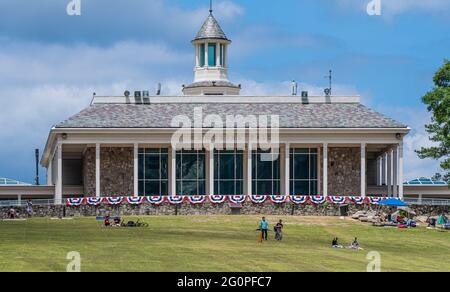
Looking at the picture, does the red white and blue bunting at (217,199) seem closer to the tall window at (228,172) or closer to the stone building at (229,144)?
the stone building at (229,144)

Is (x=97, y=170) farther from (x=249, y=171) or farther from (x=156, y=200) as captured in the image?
(x=249, y=171)

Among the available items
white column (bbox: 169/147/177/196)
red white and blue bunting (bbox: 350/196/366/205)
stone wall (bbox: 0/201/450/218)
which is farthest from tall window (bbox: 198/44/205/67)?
red white and blue bunting (bbox: 350/196/366/205)

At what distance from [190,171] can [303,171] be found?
29.2 ft

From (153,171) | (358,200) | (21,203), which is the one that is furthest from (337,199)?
(21,203)

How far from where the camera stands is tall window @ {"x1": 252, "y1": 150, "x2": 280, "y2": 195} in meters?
113

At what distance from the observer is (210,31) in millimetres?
126812

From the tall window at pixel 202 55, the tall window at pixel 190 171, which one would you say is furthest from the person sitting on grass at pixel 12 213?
the tall window at pixel 202 55

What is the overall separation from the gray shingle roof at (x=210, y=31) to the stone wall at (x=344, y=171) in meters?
19.0

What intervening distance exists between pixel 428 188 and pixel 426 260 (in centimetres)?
5344

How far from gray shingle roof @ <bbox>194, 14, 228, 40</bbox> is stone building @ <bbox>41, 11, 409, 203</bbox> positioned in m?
10.3

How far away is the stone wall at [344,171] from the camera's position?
112750 mm

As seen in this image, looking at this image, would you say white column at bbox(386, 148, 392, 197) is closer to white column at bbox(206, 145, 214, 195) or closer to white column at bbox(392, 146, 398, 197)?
white column at bbox(392, 146, 398, 197)
